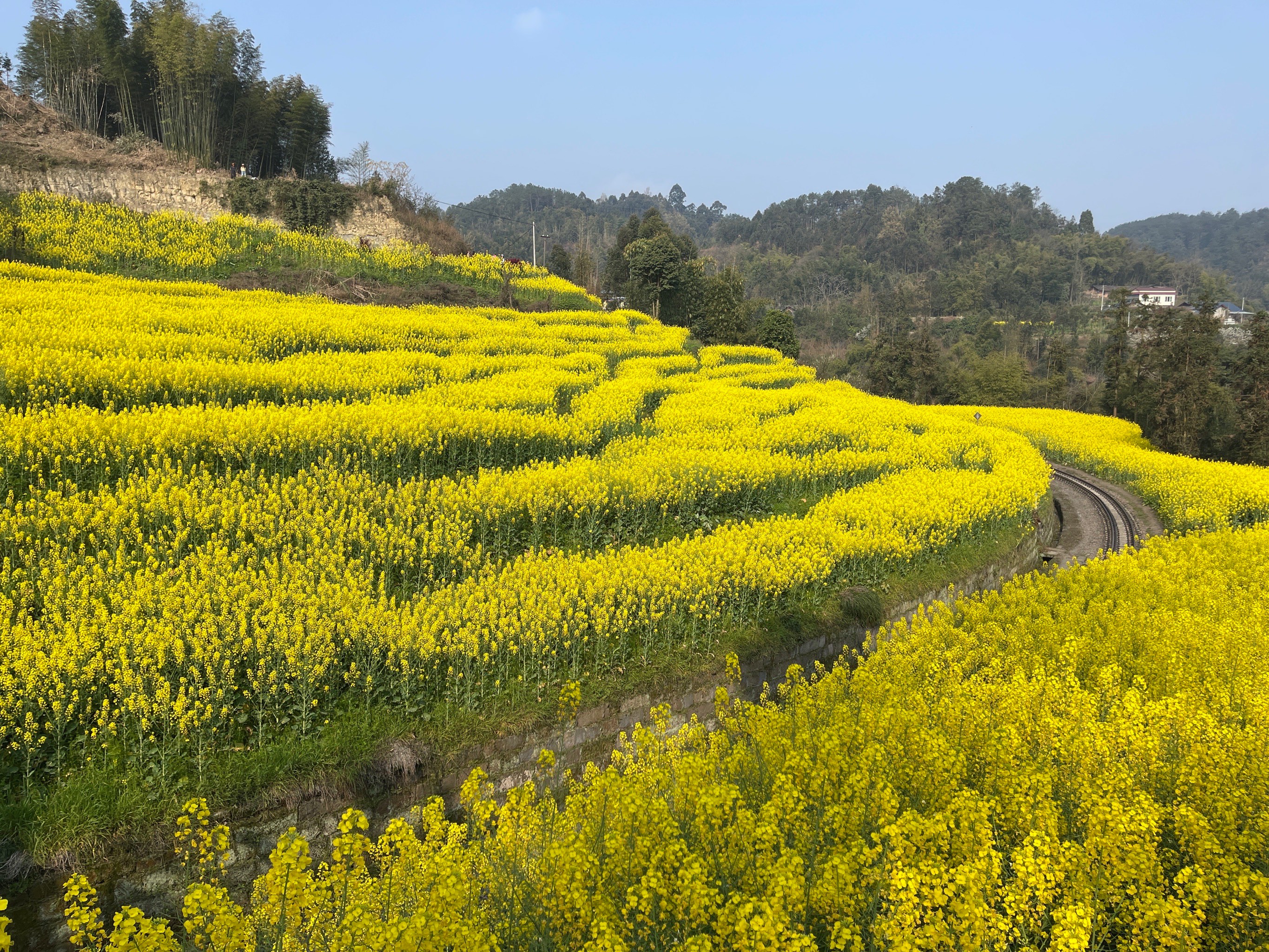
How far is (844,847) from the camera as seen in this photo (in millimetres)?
3555

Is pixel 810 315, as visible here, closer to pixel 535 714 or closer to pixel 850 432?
pixel 850 432

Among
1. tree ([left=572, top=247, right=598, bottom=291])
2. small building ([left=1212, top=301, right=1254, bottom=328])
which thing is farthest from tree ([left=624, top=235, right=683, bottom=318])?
small building ([left=1212, top=301, right=1254, bottom=328])

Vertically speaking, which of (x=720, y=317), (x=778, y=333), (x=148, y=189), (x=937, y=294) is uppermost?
(x=937, y=294)

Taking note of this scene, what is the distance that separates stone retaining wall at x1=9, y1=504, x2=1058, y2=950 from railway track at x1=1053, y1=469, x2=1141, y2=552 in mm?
11903

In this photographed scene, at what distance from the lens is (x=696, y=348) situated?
29.6m

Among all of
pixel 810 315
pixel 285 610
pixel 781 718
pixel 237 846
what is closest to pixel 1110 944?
pixel 781 718

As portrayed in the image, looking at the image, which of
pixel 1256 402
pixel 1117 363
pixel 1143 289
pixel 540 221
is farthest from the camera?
pixel 540 221

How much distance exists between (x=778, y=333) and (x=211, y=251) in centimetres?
2932

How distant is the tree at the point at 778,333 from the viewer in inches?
1657

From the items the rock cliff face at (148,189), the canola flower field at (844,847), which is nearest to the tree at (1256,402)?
the canola flower field at (844,847)

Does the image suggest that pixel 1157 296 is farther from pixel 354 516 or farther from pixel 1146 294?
pixel 354 516

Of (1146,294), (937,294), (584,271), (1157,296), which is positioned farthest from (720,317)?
(1157,296)

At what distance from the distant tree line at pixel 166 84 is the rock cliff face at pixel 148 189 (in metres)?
2.84

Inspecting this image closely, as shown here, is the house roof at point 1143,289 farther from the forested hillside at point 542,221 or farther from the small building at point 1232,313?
the forested hillside at point 542,221
